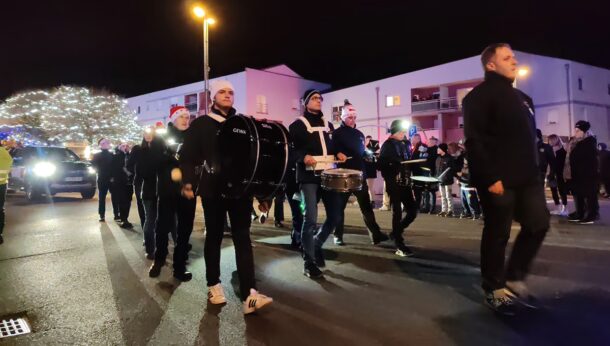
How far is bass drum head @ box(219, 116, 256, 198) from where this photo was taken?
3.95 meters

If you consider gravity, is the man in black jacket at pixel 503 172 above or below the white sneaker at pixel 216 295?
above

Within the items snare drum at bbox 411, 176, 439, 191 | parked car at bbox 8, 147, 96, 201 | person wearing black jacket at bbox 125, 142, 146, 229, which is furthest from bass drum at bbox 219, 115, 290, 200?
parked car at bbox 8, 147, 96, 201

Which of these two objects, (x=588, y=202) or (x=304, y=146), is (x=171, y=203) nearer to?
(x=304, y=146)

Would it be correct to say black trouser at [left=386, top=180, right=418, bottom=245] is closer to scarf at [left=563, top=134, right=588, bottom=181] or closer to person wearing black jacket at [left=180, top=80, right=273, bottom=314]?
person wearing black jacket at [left=180, top=80, right=273, bottom=314]

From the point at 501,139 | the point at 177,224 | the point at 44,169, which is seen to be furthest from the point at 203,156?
the point at 44,169

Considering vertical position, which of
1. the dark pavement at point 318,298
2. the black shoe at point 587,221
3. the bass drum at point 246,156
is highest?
the bass drum at point 246,156

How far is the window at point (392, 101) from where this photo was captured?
41.2m

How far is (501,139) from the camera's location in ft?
12.9

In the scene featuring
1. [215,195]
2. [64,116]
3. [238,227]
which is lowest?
[238,227]

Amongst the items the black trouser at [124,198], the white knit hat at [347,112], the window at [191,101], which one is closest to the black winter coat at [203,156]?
the white knit hat at [347,112]

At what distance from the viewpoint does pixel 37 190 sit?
631 inches

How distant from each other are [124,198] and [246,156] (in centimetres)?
749

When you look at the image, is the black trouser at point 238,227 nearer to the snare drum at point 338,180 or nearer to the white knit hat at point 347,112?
the snare drum at point 338,180

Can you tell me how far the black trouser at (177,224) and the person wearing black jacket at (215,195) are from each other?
40.6 inches
